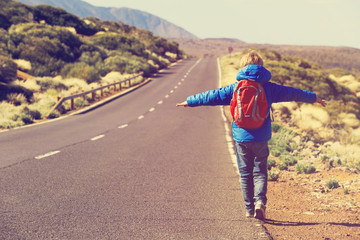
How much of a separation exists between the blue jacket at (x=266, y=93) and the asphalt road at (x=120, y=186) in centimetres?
107

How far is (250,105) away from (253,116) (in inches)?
5.3

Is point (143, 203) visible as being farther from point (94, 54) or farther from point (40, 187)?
point (94, 54)

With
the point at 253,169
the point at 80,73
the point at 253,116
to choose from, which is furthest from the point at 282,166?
the point at 80,73

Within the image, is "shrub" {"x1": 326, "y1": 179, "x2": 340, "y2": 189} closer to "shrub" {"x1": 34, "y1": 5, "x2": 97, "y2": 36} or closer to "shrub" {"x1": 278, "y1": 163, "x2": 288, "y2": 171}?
"shrub" {"x1": 278, "y1": 163, "x2": 288, "y2": 171}

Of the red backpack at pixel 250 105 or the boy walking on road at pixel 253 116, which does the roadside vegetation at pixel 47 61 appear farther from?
the red backpack at pixel 250 105

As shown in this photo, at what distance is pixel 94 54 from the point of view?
143 ft

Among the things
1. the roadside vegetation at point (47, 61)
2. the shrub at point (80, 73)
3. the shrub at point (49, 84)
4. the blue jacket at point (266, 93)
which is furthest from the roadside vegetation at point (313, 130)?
the shrub at point (49, 84)

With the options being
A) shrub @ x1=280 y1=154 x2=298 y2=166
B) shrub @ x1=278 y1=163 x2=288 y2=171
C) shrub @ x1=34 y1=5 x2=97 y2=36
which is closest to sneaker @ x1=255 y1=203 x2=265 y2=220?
shrub @ x1=278 y1=163 x2=288 y2=171

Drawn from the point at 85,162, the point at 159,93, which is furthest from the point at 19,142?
the point at 159,93

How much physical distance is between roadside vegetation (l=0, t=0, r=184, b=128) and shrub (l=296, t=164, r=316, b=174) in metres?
11.5

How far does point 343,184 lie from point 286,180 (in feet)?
3.39

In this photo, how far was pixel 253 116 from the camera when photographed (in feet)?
15.1

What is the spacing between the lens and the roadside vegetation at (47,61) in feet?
70.8

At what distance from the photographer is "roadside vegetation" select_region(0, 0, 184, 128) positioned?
21.6 metres
